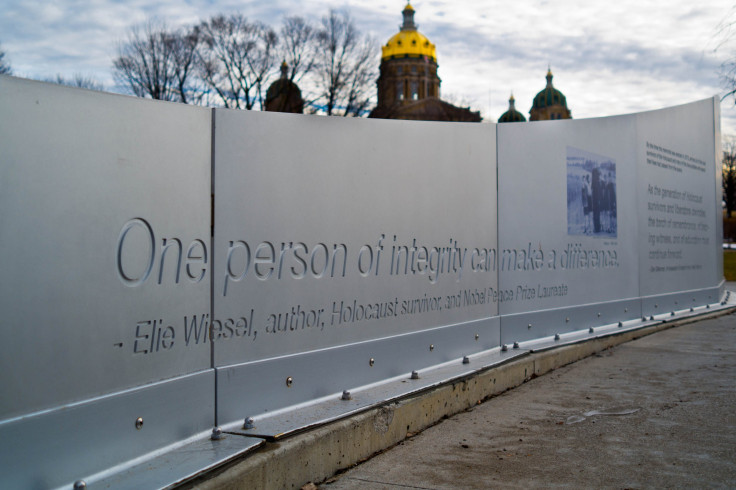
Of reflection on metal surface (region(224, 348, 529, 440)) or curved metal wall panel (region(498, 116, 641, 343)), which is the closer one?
reflection on metal surface (region(224, 348, 529, 440))

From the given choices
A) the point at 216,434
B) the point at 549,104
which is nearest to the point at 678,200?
the point at 216,434

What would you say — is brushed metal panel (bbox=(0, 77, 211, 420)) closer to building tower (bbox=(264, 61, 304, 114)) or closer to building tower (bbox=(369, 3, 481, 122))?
building tower (bbox=(264, 61, 304, 114))

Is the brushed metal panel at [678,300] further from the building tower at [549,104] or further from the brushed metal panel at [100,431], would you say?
the building tower at [549,104]

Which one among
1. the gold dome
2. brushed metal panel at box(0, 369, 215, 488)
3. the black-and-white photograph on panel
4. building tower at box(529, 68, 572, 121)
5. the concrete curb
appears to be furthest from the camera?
building tower at box(529, 68, 572, 121)

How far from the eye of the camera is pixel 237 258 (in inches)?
156

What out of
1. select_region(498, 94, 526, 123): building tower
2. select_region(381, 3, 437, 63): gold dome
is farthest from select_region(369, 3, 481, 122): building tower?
select_region(498, 94, 526, 123): building tower

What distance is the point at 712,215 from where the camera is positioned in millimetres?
11930

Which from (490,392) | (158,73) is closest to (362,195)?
(490,392)

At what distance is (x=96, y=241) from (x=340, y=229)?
1.82 meters

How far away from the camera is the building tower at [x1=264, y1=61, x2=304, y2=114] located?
140ft

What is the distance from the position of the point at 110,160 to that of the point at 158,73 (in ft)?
125

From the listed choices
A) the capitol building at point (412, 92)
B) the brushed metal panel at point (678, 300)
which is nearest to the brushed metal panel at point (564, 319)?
the brushed metal panel at point (678, 300)

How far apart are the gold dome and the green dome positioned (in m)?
39.2

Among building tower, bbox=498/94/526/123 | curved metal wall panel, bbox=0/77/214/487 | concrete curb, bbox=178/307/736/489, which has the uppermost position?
building tower, bbox=498/94/526/123
